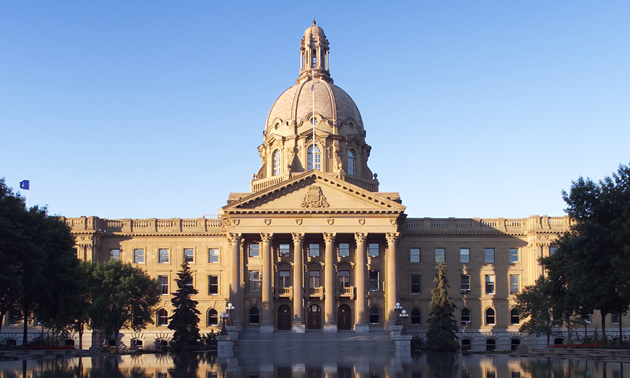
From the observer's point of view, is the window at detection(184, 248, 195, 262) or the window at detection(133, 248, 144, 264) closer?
the window at detection(184, 248, 195, 262)

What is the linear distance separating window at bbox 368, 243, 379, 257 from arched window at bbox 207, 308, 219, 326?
17073 millimetres

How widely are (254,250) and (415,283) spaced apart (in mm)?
17198

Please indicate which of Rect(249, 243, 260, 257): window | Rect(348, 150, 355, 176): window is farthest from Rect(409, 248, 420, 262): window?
Rect(249, 243, 260, 257): window

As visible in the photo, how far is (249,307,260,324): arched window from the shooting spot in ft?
253

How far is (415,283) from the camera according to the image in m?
80.4

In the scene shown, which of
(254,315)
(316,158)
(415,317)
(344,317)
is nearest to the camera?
(344,317)

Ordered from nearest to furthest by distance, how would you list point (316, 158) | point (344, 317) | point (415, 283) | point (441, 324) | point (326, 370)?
1. point (326, 370)
2. point (441, 324)
3. point (344, 317)
4. point (415, 283)
5. point (316, 158)

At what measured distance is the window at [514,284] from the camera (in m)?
80.3

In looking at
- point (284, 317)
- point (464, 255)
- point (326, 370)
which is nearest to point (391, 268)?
point (284, 317)

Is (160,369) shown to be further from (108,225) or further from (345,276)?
(108,225)

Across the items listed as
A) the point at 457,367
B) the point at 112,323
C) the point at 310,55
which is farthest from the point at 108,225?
the point at 457,367

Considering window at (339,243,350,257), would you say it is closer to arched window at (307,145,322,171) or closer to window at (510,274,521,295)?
arched window at (307,145,322,171)

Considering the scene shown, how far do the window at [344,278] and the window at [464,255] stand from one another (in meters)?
13.1

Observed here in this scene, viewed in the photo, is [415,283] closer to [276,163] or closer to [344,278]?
[344,278]
